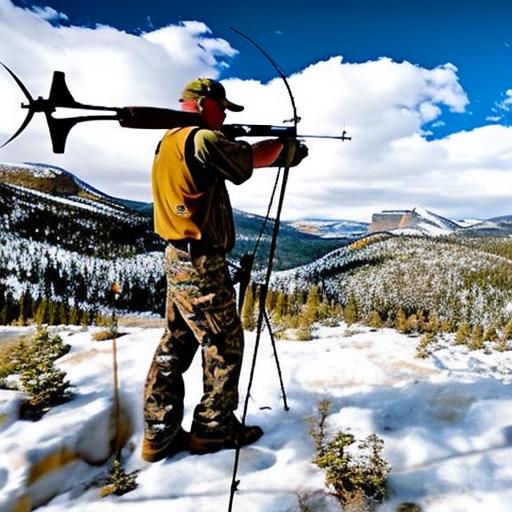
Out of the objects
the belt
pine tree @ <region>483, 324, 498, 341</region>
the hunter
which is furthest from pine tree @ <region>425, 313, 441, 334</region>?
the belt

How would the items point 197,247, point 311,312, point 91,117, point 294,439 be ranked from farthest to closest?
point 311,312, point 294,439, point 197,247, point 91,117

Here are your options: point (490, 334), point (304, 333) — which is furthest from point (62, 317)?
point (490, 334)

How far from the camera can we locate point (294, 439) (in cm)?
474

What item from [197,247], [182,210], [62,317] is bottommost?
[62,317]

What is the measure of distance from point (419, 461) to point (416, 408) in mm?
1117

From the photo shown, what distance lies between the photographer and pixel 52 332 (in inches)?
372

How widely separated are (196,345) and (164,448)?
106cm

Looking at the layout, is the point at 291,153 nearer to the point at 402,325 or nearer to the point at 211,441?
the point at 211,441

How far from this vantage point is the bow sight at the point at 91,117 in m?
3.40

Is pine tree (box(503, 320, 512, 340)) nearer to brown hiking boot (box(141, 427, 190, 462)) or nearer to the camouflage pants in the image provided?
the camouflage pants

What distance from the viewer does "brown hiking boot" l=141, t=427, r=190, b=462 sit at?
445 centimetres

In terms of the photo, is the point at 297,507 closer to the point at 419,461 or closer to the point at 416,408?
the point at 419,461

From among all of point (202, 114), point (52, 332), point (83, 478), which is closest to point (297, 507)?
point (83, 478)

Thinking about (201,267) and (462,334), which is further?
(462,334)
